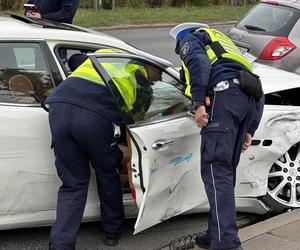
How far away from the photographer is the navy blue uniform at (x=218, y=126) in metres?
3.48

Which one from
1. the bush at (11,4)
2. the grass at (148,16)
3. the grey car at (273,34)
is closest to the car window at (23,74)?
the grey car at (273,34)

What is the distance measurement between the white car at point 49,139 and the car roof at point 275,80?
93cm

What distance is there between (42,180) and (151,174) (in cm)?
73

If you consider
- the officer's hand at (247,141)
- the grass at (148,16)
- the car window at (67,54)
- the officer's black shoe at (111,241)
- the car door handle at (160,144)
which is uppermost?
the car window at (67,54)

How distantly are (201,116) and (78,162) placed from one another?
33.1 inches

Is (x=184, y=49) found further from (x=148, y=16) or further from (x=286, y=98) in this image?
(x=148, y=16)

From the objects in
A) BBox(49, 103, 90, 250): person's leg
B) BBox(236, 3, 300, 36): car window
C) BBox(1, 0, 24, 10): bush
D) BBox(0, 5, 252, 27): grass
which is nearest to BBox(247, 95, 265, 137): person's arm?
BBox(49, 103, 90, 250): person's leg

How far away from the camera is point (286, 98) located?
485cm

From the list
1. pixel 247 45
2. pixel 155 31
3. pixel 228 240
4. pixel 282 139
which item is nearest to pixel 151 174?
pixel 228 240

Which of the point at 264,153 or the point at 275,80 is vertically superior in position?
the point at 275,80

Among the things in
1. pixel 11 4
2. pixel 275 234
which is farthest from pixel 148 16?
pixel 275 234

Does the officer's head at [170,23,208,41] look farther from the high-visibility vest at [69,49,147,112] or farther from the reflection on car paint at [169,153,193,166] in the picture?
the reflection on car paint at [169,153,193,166]

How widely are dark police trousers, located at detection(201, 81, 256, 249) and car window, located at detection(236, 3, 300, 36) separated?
13.6 ft

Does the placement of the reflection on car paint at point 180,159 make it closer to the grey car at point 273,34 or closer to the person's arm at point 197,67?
the person's arm at point 197,67
